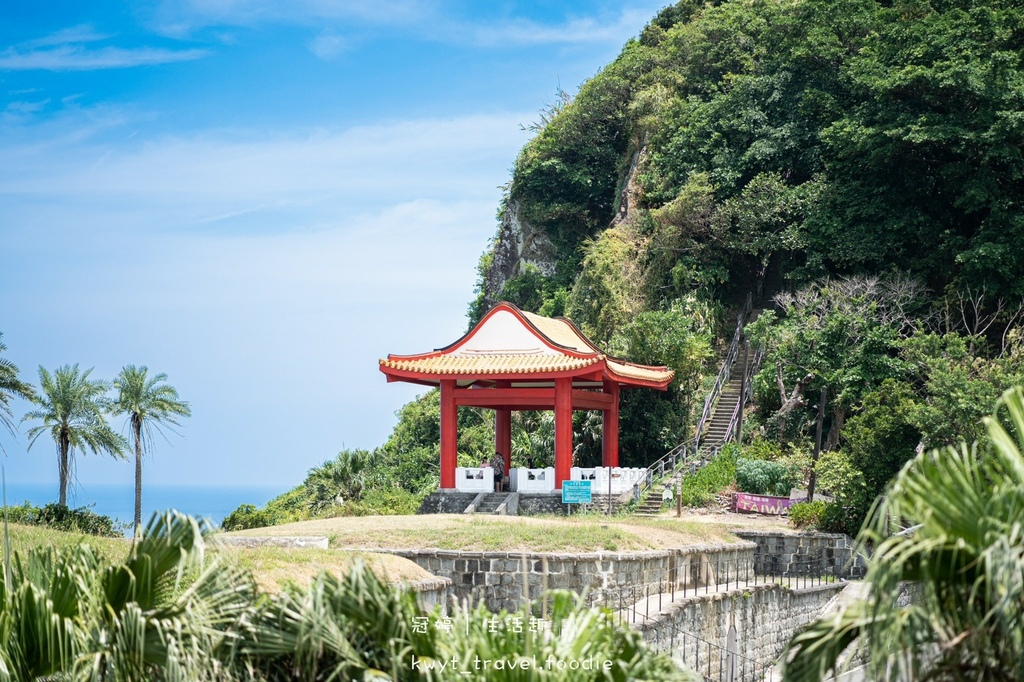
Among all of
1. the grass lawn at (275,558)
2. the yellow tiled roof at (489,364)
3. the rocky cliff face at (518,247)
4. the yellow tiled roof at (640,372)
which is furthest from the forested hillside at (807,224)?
the grass lawn at (275,558)

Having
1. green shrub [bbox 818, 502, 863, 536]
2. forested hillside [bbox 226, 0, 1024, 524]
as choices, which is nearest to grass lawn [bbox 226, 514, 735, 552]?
green shrub [bbox 818, 502, 863, 536]

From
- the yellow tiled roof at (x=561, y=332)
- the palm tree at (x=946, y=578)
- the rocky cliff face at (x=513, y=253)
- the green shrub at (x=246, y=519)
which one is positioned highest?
the rocky cliff face at (x=513, y=253)

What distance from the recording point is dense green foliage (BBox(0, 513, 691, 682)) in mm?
7672

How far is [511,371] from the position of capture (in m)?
28.7

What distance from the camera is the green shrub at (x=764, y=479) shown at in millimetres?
28623

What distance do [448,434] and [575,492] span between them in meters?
3.89

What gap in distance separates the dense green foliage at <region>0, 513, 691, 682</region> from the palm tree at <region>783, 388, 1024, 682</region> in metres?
1.82

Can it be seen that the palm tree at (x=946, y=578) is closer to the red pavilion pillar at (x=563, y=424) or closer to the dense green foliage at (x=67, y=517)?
the dense green foliage at (x=67, y=517)

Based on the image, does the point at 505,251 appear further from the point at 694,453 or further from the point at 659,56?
the point at 694,453

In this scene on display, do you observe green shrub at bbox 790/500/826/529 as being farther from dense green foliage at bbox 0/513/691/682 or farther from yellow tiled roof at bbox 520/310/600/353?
dense green foliage at bbox 0/513/691/682

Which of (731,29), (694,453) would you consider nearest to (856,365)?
(694,453)

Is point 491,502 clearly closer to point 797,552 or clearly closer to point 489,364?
point 489,364

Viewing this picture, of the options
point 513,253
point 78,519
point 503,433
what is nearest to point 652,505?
point 503,433

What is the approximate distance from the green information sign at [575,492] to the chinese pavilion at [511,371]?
1163 mm
